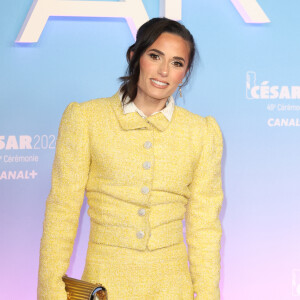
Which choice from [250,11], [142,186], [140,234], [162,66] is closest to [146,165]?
[142,186]

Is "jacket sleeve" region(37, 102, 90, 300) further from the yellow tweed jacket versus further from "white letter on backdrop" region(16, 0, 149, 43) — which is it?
"white letter on backdrop" region(16, 0, 149, 43)

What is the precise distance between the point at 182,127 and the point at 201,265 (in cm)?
42

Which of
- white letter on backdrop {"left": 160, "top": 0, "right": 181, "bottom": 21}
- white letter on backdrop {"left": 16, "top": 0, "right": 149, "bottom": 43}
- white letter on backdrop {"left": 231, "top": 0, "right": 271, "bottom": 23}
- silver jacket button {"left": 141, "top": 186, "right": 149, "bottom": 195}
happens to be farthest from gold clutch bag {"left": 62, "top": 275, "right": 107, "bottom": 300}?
white letter on backdrop {"left": 231, "top": 0, "right": 271, "bottom": 23}

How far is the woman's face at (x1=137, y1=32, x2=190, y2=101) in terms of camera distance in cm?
165

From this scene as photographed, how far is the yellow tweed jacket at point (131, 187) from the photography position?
1.55 m

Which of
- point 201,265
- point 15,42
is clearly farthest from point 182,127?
point 15,42

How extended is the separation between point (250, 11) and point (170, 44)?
1.05 m

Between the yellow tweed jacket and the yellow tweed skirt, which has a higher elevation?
the yellow tweed jacket

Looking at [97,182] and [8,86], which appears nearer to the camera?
[97,182]

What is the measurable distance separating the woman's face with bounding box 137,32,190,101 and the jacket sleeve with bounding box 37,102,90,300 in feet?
0.75

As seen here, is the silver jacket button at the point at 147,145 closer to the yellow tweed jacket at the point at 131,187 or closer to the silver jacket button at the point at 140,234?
the yellow tweed jacket at the point at 131,187

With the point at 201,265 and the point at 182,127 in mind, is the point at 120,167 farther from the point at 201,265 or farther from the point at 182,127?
the point at 201,265

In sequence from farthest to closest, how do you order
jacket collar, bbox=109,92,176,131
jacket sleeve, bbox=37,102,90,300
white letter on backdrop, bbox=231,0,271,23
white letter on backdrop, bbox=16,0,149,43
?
white letter on backdrop, bbox=231,0,271,23
white letter on backdrop, bbox=16,0,149,43
jacket collar, bbox=109,92,176,131
jacket sleeve, bbox=37,102,90,300

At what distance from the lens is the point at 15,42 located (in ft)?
8.07
